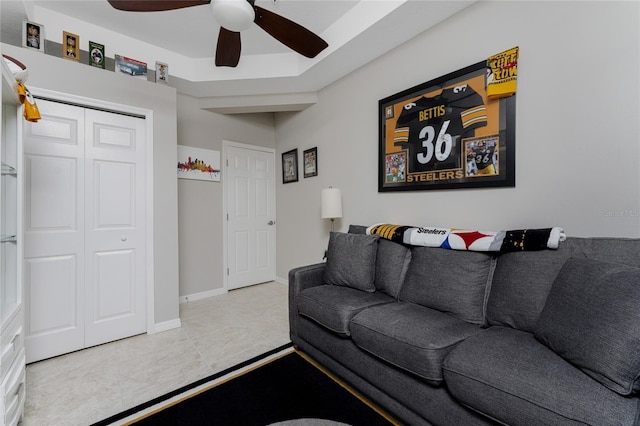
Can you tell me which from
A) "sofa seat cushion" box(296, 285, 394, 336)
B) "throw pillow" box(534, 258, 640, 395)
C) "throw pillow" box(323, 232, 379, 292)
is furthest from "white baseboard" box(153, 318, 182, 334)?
"throw pillow" box(534, 258, 640, 395)

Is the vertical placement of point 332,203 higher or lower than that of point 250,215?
higher

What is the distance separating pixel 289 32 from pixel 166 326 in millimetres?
2745

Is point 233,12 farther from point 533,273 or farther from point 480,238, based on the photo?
point 533,273

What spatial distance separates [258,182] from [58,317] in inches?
105

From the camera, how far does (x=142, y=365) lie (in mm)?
2080

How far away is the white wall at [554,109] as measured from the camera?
149cm

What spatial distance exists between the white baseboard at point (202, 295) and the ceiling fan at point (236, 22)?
2.73 meters

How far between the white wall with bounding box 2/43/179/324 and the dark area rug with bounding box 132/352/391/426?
126 centimetres

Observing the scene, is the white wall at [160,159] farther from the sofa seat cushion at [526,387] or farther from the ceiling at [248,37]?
the sofa seat cushion at [526,387]

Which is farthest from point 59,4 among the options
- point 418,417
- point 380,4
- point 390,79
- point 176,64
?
point 418,417

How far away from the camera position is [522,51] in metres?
1.83

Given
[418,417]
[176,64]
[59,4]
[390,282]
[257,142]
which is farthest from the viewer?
[257,142]

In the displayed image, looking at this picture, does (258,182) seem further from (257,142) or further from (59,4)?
(59,4)

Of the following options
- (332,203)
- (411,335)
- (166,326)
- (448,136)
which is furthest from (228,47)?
(166,326)
